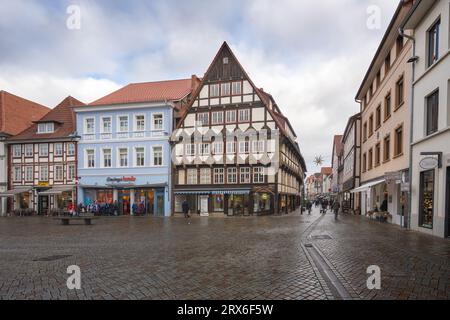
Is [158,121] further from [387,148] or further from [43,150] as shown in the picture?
[387,148]

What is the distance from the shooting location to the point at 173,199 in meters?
33.3

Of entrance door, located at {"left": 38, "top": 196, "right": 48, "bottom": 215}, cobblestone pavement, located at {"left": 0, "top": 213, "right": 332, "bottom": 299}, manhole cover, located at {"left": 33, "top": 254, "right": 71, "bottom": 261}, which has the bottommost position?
entrance door, located at {"left": 38, "top": 196, "right": 48, "bottom": 215}

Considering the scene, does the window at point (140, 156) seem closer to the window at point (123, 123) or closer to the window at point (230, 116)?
the window at point (123, 123)

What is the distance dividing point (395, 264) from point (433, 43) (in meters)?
12.1

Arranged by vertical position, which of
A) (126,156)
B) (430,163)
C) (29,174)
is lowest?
(29,174)

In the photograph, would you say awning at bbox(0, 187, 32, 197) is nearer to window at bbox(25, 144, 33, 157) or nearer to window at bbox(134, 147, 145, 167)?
window at bbox(25, 144, 33, 157)

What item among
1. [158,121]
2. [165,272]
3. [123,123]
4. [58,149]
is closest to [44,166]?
[58,149]

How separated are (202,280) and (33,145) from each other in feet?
120

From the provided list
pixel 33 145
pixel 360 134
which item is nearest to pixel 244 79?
pixel 360 134

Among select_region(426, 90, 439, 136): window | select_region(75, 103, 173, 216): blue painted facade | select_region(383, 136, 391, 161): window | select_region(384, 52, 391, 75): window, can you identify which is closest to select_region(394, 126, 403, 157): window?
select_region(383, 136, 391, 161): window

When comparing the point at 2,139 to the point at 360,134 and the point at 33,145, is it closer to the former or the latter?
the point at 33,145

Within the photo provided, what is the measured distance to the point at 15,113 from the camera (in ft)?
133

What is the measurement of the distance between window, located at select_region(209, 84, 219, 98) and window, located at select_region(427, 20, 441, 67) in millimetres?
20041

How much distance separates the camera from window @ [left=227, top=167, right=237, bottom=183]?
32.0 m
